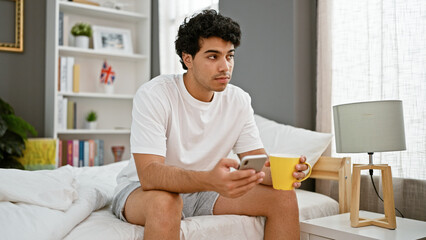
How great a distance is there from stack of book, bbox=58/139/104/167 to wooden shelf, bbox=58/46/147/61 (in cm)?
80

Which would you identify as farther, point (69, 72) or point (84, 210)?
point (69, 72)

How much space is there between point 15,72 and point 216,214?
271cm

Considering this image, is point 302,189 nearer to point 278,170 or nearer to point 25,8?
point 278,170

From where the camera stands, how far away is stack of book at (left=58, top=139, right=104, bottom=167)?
3.39m

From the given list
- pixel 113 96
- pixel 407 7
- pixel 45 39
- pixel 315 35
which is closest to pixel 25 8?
pixel 45 39

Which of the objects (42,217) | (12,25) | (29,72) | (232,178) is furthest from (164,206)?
(12,25)

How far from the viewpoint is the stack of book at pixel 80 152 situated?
339cm

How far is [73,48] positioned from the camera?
345cm

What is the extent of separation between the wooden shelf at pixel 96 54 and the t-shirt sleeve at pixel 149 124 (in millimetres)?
2229

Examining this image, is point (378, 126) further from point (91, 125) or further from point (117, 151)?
point (91, 125)

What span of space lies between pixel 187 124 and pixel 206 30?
376 mm

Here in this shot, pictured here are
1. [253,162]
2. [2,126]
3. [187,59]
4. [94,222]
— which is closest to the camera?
[253,162]

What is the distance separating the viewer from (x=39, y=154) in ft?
10.1

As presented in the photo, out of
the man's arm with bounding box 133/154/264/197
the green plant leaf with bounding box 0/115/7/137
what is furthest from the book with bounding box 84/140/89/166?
the man's arm with bounding box 133/154/264/197
